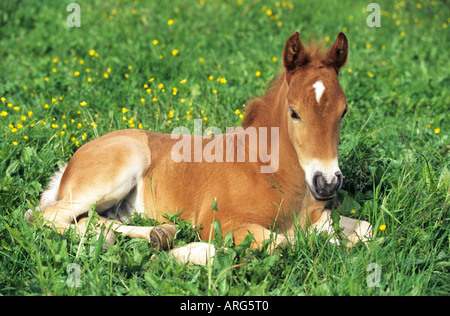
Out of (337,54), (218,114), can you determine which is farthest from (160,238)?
(218,114)

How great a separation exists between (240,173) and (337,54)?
1.07 m

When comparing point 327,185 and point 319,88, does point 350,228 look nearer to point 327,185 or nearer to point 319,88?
point 327,185

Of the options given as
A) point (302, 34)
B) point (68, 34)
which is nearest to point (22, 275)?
point (68, 34)

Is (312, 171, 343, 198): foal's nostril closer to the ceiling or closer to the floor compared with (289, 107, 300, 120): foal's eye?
closer to the floor

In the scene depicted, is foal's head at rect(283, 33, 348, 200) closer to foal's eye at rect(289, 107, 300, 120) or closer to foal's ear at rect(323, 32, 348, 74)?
foal's eye at rect(289, 107, 300, 120)

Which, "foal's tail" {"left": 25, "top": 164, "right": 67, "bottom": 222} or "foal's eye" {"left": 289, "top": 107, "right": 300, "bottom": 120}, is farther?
"foal's tail" {"left": 25, "top": 164, "right": 67, "bottom": 222}

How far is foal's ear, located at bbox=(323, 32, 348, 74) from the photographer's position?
11.3ft

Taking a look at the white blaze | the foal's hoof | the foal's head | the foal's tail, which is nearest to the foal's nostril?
the foal's head

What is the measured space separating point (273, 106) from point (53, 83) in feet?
10.9

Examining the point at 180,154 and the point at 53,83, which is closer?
the point at 180,154

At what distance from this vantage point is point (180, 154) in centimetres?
403

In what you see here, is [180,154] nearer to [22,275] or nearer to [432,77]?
[22,275]

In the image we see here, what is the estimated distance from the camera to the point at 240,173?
3.69m

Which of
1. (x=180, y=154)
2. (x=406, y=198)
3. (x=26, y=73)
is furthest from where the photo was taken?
(x=26, y=73)
